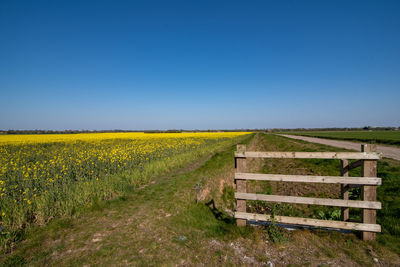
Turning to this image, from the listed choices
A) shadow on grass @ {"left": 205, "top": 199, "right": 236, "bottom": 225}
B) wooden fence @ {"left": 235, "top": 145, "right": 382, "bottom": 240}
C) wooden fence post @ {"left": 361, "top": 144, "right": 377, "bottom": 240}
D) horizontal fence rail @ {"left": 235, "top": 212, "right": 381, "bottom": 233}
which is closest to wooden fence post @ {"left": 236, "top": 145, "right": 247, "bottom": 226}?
wooden fence @ {"left": 235, "top": 145, "right": 382, "bottom": 240}

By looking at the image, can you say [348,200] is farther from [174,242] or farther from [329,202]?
[174,242]

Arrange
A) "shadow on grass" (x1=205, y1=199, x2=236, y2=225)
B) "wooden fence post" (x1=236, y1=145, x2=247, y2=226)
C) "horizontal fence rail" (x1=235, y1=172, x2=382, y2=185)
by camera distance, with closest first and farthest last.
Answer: "horizontal fence rail" (x1=235, y1=172, x2=382, y2=185) < "wooden fence post" (x1=236, y1=145, x2=247, y2=226) < "shadow on grass" (x1=205, y1=199, x2=236, y2=225)

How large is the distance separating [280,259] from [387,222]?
408 cm

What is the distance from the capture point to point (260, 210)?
23.5 ft

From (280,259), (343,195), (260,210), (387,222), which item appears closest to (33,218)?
(280,259)

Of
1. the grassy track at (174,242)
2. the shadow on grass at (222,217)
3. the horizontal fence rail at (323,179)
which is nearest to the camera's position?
the grassy track at (174,242)

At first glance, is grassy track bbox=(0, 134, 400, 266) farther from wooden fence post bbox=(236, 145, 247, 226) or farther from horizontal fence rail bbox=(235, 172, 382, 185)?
horizontal fence rail bbox=(235, 172, 382, 185)

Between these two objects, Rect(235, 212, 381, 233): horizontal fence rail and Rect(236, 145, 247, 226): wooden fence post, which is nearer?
Rect(235, 212, 381, 233): horizontal fence rail

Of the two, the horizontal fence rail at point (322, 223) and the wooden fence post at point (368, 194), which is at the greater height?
the wooden fence post at point (368, 194)

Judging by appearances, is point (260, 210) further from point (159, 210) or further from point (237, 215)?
point (159, 210)

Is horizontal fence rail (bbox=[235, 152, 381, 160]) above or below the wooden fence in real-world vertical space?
above

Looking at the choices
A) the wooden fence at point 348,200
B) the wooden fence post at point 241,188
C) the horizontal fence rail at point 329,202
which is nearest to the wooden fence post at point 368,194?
the wooden fence at point 348,200

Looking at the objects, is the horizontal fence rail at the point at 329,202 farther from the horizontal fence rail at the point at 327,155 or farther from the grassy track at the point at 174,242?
the horizontal fence rail at the point at 327,155

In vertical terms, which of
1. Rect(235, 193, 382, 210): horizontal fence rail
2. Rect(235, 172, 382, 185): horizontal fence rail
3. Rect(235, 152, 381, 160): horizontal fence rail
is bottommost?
Rect(235, 193, 382, 210): horizontal fence rail
